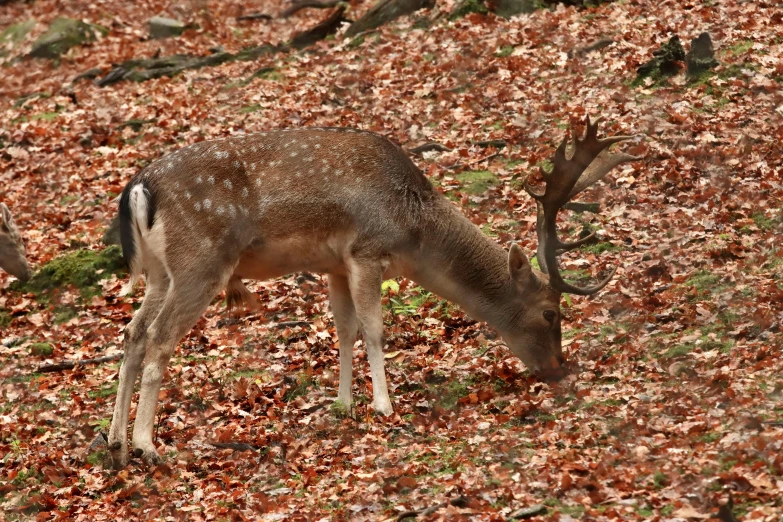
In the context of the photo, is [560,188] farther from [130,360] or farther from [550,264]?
[130,360]

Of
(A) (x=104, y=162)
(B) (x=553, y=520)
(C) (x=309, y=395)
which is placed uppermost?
(A) (x=104, y=162)

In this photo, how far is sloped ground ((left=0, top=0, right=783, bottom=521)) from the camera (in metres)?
7.20

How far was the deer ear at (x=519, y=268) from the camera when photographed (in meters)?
9.55

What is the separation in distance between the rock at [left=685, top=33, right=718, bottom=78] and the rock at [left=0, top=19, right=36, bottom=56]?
15883mm

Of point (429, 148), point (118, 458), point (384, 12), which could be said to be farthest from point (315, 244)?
point (384, 12)

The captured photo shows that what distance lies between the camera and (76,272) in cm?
1311

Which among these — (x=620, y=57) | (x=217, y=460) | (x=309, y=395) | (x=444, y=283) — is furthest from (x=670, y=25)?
(x=217, y=460)

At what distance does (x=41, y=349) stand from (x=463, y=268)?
525 centimetres

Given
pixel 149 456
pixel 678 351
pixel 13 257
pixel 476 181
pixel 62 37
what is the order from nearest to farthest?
pixel 149 456 → pixel 678 351 → pixel 13 257 → pixel 476 181 → pixel 62 37

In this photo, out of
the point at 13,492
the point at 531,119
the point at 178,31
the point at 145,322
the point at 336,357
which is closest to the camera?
the point at 13,492

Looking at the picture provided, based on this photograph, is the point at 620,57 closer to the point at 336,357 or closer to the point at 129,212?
the point at 336,357

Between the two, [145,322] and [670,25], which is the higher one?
[670,25]

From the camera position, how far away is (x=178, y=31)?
2280cm

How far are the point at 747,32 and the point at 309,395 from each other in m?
9.43
